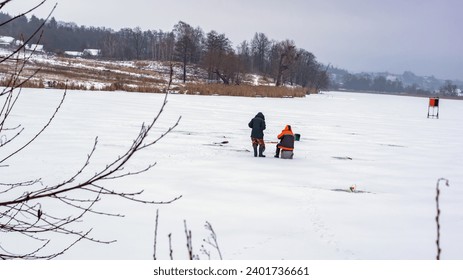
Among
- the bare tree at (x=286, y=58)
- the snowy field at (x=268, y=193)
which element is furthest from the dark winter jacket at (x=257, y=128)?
the bare tree at (x=286, y=58)

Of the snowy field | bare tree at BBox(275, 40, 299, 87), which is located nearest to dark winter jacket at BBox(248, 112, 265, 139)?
the snowy field

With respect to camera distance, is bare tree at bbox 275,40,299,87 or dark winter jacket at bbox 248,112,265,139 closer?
dark winter jacket at bbox 248,112,265,139

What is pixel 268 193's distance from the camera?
257 inches

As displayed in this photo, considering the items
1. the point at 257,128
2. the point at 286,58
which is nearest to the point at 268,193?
the point at 257,128

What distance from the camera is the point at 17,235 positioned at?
4473 mm

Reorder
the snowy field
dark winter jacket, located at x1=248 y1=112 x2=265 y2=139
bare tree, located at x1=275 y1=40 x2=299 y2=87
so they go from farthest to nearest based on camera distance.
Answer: bare tree, located at x1=275 y1=40 x2=299 y2=87
dark winter jacket, located at x1=248 y1=112 x2=265 y2=139
the snowy field

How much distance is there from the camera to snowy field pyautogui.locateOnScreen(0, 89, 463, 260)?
4.52m

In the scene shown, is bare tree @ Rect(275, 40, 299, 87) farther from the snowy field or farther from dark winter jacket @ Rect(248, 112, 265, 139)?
dark winter jacket @ Rect(248, 112, 265, 139)

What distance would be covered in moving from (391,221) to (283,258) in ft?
6.46

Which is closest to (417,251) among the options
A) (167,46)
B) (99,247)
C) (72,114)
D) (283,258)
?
(283,258)

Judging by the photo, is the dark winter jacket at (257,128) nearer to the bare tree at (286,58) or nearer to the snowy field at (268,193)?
the snowy field at (268,193)

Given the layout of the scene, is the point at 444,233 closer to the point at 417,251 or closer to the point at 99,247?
the point at 417,251

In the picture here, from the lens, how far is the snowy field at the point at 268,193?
14.8ft

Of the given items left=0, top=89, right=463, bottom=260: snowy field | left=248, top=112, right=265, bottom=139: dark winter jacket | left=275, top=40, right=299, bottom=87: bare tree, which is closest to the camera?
left=0, top=89, right=463, bottom=260: snowy field
